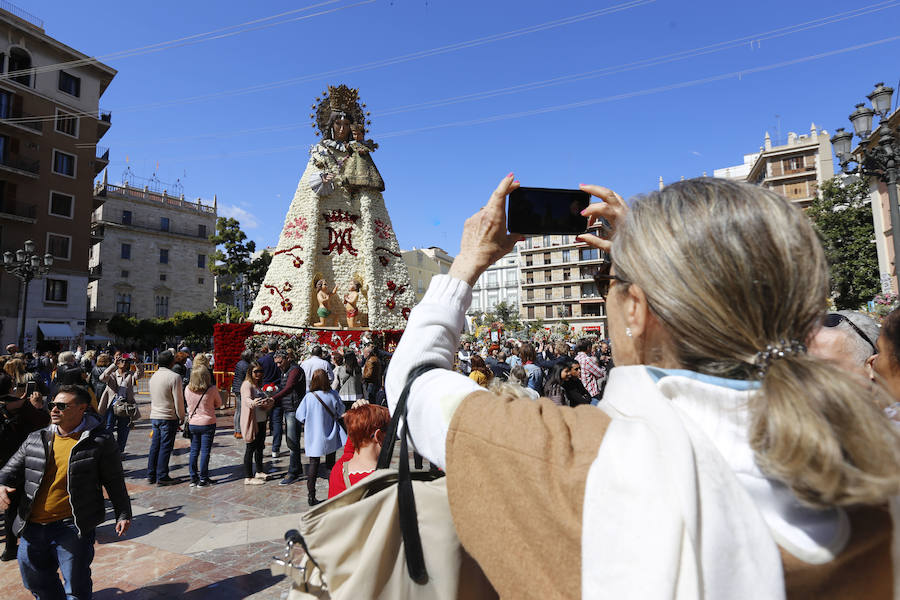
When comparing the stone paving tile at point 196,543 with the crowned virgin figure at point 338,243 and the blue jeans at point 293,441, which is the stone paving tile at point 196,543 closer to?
the blue jeans at point 293,441

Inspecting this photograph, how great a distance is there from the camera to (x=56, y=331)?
2488 centimetres

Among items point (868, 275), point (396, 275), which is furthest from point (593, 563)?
point (868, 275)

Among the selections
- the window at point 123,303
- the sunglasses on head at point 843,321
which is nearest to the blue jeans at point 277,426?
the sunglasses on head at point 843,321

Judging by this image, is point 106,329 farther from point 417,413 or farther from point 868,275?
point 868,275

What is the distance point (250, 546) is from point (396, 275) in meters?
13.3

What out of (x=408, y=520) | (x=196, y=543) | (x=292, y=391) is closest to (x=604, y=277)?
(x=408, y=520)

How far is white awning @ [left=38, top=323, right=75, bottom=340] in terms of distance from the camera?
80.3 feet

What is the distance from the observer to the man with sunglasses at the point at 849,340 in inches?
91.4

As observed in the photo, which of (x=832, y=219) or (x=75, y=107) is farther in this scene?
(x=75, y=107)

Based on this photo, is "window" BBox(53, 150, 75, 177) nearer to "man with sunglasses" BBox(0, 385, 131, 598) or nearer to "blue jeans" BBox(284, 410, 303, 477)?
"blue jeans" BBox(284, 410, 303, 477)

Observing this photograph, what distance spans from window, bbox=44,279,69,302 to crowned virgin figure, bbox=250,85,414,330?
1673 centimetres

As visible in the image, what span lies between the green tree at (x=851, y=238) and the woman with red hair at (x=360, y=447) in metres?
25.2

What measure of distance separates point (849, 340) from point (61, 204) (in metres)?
33.8

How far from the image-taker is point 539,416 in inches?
32.0
